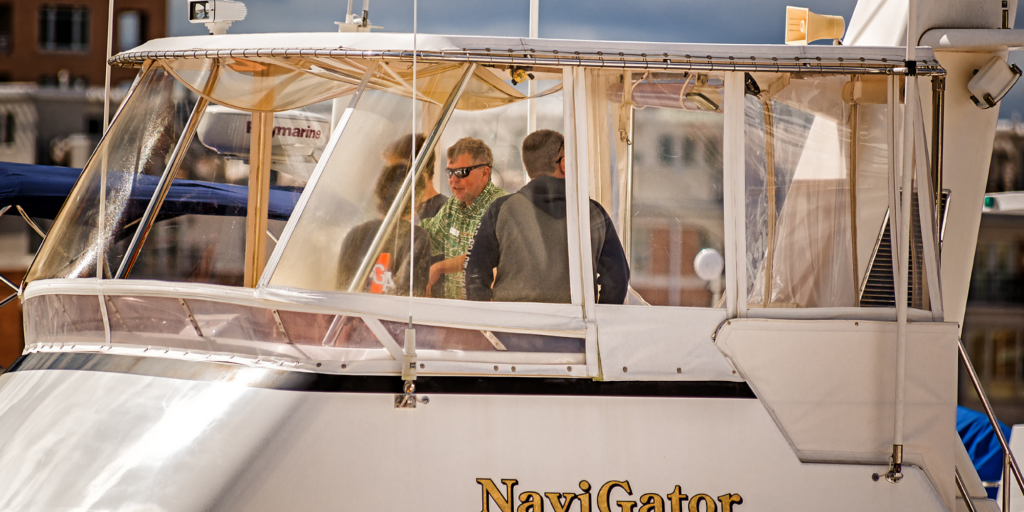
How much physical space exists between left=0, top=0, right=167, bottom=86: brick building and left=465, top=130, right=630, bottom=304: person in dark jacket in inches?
1340

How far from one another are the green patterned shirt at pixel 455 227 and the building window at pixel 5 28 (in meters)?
36.7

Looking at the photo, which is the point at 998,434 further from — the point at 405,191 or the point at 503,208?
the point at 405,191

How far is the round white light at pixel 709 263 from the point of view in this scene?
3.36m

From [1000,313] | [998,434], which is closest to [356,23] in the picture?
[998,434]

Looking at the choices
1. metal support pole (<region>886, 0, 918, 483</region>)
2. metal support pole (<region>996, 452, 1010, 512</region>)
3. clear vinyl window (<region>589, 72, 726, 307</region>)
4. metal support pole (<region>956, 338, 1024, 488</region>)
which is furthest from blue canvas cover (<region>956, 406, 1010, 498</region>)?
clear vinyl window (<region>589, 72, 726, 307</region>)

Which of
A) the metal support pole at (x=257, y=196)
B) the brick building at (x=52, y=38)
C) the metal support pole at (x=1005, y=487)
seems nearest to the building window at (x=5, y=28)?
the brick building at (x=52, y=38)

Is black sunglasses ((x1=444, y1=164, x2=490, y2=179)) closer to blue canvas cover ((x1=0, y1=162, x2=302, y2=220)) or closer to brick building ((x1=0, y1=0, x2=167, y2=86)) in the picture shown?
blue canvas cover ((x1=0, y1=162, x2=302, y2=220))

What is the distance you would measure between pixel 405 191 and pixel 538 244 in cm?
53

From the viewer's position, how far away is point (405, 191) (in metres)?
3.31

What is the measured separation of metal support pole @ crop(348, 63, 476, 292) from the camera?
3281 millimetres

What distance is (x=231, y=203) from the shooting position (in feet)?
11.7

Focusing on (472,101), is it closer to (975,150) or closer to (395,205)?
(395,205)

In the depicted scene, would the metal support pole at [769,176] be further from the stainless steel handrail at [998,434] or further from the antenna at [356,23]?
the antenna at [356,23]

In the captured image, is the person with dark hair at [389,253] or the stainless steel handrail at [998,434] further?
the stainless steel handrail at [998,434]
